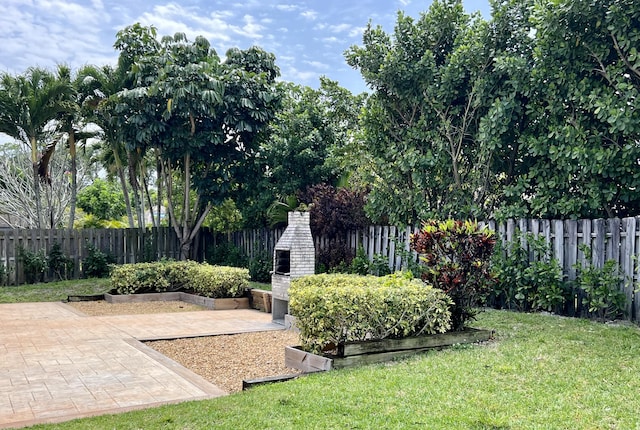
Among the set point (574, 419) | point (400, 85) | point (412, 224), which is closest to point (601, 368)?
point (574, 419)

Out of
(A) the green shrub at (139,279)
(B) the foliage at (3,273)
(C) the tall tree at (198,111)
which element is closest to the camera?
(A) the green shrub at (139,279)

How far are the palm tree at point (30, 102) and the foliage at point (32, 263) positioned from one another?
2622mm

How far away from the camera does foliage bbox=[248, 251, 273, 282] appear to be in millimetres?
14148

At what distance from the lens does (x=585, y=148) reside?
7.52 metres

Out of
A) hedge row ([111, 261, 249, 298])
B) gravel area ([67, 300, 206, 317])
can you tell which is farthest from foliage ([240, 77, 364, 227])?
gravel area ([67, 300, 206, 317])

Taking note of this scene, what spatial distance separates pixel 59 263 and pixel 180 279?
442 centimetres

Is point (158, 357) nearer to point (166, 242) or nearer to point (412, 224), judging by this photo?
point (412, 224)

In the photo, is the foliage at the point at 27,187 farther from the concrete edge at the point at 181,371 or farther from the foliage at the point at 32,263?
the concrete edge at the point at 181,371

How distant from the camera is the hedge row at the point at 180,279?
36.0ft

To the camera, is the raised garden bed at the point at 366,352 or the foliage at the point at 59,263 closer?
the raised garden bed at the point at 366,352

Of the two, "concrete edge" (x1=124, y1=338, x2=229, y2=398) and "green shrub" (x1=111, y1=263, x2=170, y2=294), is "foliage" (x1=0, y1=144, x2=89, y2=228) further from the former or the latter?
"concrete edge" (x1=124, y1=338, x2=229, y2=398)

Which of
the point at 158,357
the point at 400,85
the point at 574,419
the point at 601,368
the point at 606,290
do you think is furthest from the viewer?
the point at 400,85

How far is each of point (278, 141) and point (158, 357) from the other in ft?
29.1

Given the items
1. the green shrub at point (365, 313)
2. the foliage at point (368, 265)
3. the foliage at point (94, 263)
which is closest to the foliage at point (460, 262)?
the green shrub at point (365, 313)
